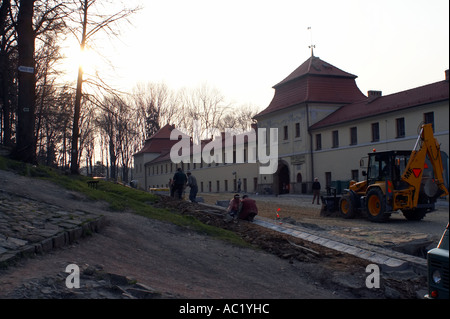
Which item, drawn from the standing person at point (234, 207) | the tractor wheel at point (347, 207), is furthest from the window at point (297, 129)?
the standing person at point (234, 207)

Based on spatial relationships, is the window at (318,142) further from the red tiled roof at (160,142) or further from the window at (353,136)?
the red tiled roof at (160,142)

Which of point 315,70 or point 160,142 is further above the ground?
point 315,70

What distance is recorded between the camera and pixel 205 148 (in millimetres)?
72500

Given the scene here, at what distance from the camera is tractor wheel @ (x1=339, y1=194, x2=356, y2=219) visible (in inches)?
864

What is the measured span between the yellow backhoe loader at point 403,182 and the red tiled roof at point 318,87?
2848cm

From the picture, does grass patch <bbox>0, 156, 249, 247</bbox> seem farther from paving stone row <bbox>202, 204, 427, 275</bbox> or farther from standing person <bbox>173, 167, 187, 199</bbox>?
standing person <bbox>173, 167, 187, 199</bbox>

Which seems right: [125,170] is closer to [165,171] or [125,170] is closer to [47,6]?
[165,171]

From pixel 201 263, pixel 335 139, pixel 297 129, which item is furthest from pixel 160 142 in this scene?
pixel 201 263

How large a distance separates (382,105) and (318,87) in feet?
39.8

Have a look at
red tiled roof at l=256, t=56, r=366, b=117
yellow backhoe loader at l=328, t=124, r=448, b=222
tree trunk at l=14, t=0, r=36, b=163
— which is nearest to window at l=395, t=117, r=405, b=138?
yellow backhoe loader at l=328, t=124, r=448, b=222

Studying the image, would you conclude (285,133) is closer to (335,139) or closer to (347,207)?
(335,139)

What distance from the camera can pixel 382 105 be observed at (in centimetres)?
3900

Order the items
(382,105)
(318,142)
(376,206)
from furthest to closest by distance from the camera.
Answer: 1. (318,142)
2. (382,105)
3. (376,206)

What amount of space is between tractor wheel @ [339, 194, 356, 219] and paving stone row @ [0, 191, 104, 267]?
1332 cm
